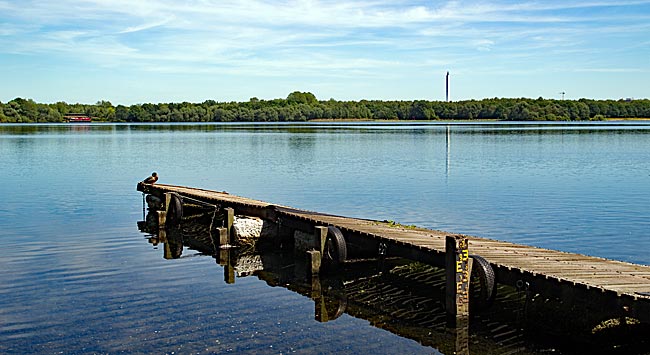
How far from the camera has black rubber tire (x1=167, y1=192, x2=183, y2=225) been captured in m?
24.1

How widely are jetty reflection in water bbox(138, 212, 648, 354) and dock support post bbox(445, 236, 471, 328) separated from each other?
0.78 feet

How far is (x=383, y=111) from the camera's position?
628 feet

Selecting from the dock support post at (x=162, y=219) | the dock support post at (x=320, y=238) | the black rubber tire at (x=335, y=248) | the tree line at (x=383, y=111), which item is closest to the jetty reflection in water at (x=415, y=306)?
the black rubber tire at (x=335, y=248)

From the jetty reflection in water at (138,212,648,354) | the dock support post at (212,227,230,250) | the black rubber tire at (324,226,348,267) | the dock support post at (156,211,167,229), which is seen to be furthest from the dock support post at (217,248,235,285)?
the dock support post at (156,211,167,229)

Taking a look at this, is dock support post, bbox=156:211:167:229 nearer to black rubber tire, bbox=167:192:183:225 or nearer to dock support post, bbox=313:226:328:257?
black rubber tire, bbox=167:192:183:225

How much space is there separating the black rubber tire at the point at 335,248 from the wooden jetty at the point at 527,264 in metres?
0.20

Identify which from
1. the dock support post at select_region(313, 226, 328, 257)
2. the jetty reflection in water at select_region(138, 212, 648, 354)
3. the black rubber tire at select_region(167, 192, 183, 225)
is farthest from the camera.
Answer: the black rubber tire at select_region(167, 192, 183, 225)

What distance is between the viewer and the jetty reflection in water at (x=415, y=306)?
11.1m

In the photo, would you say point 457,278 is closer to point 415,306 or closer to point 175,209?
point 415,306

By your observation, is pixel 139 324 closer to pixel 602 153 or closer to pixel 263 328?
pixel 263 328

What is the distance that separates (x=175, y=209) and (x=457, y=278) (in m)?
14.2

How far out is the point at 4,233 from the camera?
2145cm

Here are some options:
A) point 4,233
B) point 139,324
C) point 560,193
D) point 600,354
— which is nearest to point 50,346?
point 139,324

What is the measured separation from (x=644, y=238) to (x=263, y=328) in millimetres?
13162
